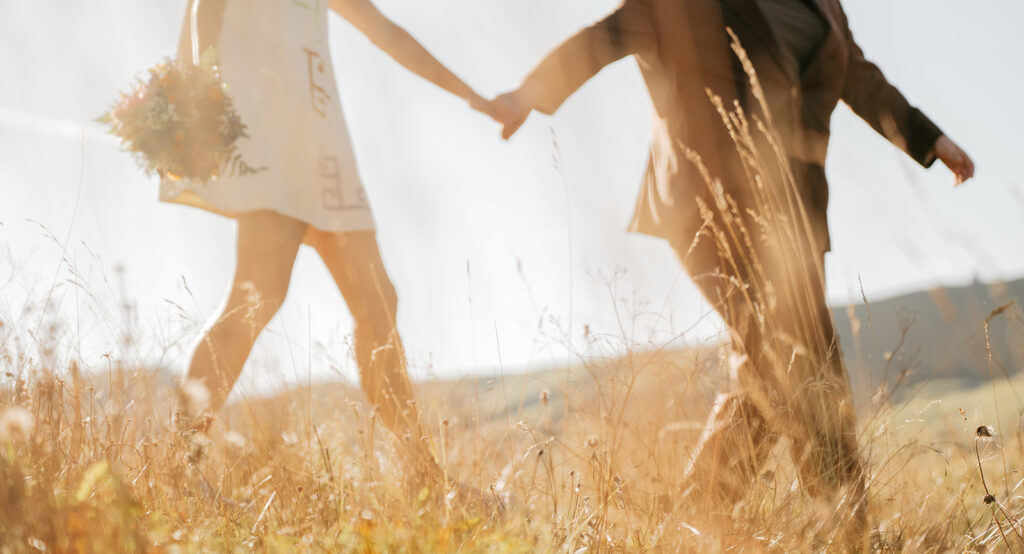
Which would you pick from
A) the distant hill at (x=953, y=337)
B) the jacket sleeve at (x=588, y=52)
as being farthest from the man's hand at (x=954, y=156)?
the jacket sleeve at (x=588, y=52)

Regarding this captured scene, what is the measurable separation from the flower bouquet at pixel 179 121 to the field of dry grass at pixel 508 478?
546 mm

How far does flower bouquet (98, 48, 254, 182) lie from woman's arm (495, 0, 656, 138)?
757 mm

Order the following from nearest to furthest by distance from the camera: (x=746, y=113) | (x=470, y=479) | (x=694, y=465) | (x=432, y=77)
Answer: (x=694, y=465) < (x=746, y=113) < (x=470, y=479) < (x=432, y=77)

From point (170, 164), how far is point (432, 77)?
3.04 feet

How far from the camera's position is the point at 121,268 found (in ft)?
6.22

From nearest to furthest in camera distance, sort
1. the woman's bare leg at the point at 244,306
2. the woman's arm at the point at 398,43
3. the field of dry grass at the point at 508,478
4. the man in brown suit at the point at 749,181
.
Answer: the field of dry grass at the point at 508,478 → the man in brown suit at the point at 749,181 → the woman's bare leg at the point at 244,306 → the woman's arm at the point at 398,43

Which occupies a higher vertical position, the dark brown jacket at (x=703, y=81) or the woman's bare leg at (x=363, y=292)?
the dark brown jacket at (x=703, y=81)

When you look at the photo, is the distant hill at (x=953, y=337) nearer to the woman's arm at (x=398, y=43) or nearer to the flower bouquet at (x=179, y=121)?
the woman's arm at (x=398, y=43)

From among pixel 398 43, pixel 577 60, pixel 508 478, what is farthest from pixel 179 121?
pixel 508 478

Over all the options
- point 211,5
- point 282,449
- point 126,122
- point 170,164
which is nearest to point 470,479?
point 282,449

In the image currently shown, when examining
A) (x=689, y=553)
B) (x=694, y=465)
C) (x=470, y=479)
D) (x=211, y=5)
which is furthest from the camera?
(x=470, y=479)

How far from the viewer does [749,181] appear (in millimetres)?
1797

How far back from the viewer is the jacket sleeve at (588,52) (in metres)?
1.88

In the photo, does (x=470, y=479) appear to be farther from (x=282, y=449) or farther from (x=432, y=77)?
(x=432, y=77)
